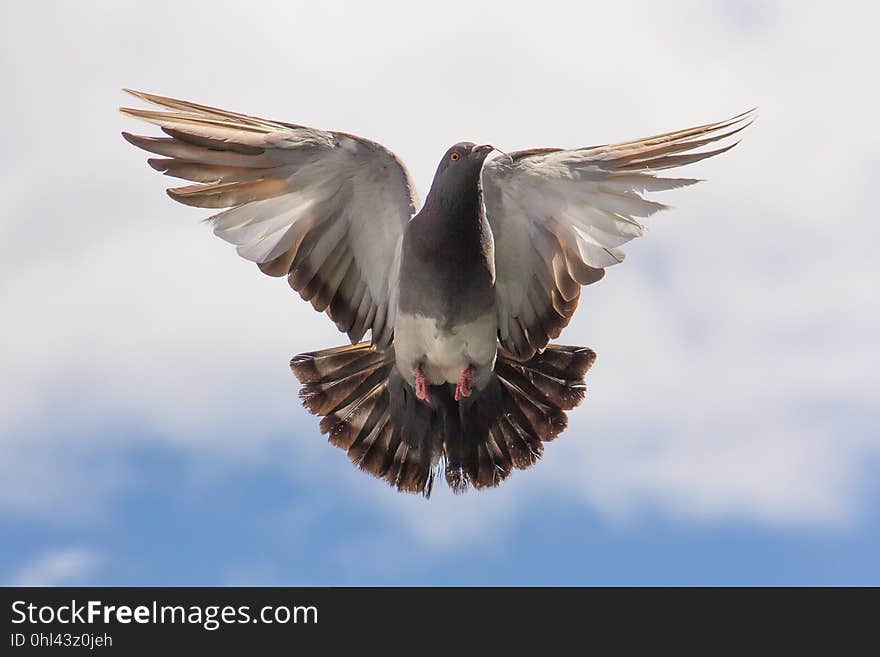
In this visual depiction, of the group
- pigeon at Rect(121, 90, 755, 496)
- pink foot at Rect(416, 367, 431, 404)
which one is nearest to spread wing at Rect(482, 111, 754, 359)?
pigeon at Rect(121, 90, 755, 496)

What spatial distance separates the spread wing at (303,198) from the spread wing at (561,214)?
0.83 metres

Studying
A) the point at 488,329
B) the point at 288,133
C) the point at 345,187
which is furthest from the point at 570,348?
the point at 288,133

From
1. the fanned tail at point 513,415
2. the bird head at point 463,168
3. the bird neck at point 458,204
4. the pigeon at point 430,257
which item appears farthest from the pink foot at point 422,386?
the bird head at point 463,168

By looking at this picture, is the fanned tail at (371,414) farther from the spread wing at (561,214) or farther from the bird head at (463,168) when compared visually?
the bird head at (463,168)

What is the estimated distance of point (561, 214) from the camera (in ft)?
29.2

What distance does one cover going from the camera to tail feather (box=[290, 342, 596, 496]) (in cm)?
932

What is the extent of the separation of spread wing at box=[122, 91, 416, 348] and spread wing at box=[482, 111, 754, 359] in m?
0.83

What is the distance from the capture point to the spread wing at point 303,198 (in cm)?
816

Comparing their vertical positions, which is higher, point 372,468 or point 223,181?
point 223,181

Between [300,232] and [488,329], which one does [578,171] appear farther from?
[300,232]

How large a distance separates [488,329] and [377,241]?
1.17 m

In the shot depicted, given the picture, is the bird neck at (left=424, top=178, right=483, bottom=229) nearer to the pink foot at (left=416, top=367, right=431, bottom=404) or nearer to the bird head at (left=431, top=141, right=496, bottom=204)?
the bird head at (left=431, top=141, right=496, bottom=204)

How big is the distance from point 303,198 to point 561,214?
2009 millimetres

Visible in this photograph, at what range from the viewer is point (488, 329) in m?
8.92
